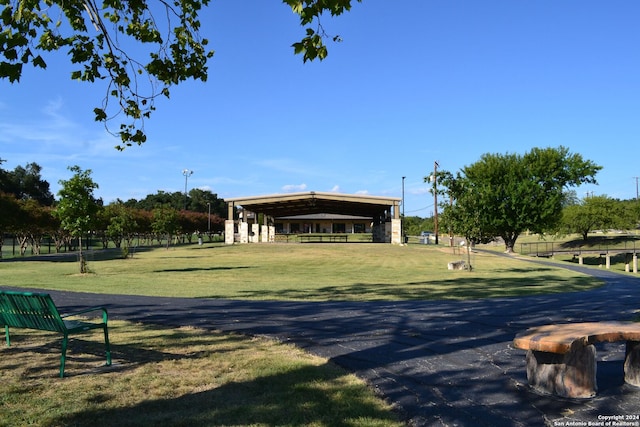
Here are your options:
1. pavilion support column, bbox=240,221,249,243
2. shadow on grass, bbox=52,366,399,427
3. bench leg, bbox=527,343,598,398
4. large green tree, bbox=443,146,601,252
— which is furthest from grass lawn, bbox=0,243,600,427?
pavilion support column, bbox=240,221,249,243

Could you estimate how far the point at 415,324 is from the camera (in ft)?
24.5

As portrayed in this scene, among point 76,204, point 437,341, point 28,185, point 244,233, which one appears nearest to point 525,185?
point 244,233

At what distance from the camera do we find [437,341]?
6277mm

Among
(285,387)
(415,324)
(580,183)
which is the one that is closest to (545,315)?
(415,324)

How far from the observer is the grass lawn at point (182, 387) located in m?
3.75

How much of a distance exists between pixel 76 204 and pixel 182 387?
17.9 metres

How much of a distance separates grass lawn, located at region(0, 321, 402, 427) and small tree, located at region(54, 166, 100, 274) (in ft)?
48.4

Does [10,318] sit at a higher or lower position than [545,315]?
higher

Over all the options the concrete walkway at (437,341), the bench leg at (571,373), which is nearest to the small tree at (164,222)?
the concrete walkway at (437,341)

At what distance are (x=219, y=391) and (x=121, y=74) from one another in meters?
5.56

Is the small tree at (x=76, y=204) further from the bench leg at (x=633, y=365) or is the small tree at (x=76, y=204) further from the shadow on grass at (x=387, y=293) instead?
the bench leg at (x=633, y=365)

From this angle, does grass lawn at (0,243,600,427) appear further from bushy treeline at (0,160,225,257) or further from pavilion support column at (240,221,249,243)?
pavilion support column at (240,221,249,243)

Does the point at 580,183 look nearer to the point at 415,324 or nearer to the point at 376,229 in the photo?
the point at 376,229

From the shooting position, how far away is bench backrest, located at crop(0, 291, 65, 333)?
4.89 meters
